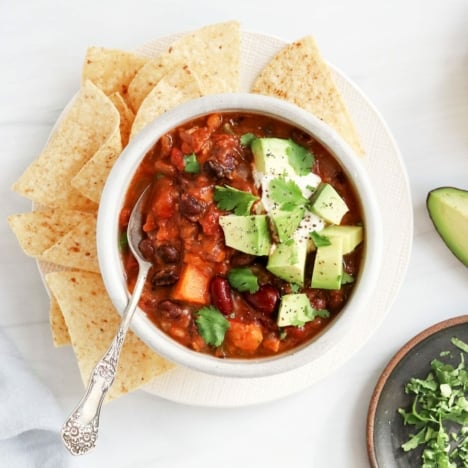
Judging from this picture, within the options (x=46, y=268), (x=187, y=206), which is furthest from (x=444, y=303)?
(x=46, y=268)

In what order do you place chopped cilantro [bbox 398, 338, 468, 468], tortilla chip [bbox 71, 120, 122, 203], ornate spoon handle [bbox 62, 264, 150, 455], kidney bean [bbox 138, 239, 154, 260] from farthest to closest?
chopped cilantro [bbox 398, 338, 468, 468] < tortilla chip [bbox 71, 120, 122, 203] < kidney bean [bbox 138, 239, 154, 260] < ornate spoon handle [bbox 62, 264, 150, 455]

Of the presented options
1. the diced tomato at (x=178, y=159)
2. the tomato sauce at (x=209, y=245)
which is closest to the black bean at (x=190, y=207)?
the tomato sauce at (x=209, y=245)

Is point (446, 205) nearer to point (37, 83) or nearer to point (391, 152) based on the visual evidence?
point (391, 152)

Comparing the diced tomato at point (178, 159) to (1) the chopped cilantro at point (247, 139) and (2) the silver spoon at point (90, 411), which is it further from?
(2) the silver spoon at point (90, 411)

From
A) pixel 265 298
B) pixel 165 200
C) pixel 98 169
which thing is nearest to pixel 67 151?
pixel 98 169

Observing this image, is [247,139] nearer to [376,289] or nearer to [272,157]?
[272,157]

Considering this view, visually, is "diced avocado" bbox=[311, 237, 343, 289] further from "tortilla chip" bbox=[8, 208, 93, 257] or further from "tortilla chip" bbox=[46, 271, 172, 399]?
"tortilla chip" bbox=[8, 208, 93, 257]

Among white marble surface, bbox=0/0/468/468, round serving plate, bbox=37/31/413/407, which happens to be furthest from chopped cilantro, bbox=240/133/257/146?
white marble surface, bbox=0/0/468/468
